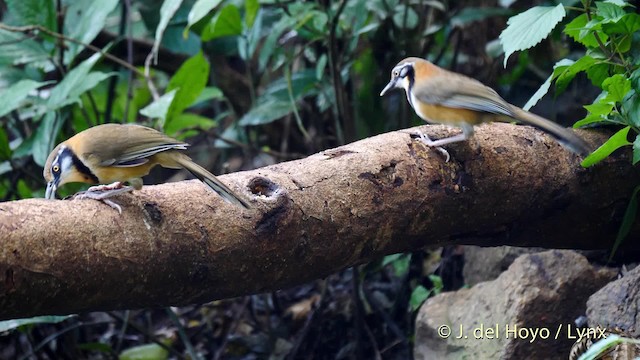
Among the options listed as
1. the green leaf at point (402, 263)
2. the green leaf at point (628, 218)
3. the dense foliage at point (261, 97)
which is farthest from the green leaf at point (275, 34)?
the green leaf at point (628, 218)

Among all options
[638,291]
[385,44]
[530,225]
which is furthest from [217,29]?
[638,291]

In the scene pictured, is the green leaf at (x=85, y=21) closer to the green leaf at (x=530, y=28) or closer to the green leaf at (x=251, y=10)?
the green leaf at (x=251, y=10)

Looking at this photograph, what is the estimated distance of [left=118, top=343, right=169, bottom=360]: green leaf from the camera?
17.9 feet

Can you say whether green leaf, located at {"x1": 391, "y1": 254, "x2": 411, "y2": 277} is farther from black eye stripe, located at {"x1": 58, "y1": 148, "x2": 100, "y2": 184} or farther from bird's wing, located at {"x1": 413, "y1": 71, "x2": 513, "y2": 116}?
black eye stripe, located at {"x1": 58, "y1": 148, "x2": 100, "y2": 184}

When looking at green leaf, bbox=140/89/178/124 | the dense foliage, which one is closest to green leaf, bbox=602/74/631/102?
the dense foliage

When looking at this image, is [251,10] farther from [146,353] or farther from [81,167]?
[146,353]

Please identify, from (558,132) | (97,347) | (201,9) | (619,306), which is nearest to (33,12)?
(201,9)

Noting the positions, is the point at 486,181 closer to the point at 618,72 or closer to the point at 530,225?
the point at 530,225

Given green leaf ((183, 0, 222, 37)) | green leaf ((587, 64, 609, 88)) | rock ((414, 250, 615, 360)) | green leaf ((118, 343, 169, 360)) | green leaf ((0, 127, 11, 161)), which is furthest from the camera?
green leaf ((118, 343, 169, 360))

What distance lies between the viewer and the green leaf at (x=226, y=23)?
5207 mm

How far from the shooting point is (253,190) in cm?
318

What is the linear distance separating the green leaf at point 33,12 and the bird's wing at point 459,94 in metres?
2.69

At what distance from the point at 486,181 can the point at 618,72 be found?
817mm

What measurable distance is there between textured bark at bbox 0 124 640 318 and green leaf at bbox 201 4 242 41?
2080 millimetres
